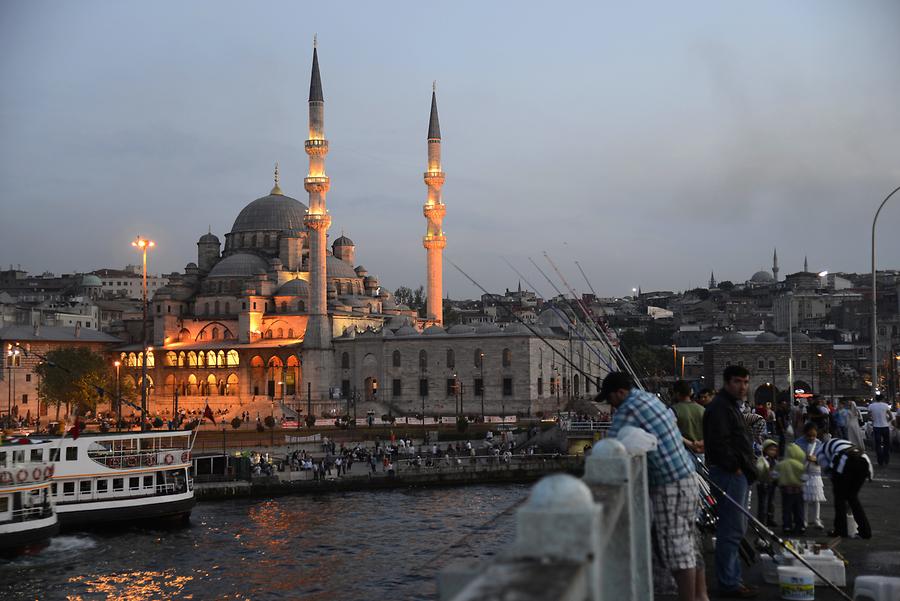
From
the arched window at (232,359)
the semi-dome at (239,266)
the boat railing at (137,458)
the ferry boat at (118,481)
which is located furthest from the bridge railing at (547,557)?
the semi-dome at (239,266)

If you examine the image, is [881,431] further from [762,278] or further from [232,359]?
[762,278]

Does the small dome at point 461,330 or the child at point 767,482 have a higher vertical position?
the small dome at point 461,330

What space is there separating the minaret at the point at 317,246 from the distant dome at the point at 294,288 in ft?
19.2

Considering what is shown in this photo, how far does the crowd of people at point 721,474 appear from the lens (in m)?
5.62

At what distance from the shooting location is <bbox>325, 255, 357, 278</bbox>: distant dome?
69.7 meters

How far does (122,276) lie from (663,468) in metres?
131

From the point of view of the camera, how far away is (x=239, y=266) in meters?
68.7

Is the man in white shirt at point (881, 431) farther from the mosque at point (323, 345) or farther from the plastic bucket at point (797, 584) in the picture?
the mosque at point (323, 345)

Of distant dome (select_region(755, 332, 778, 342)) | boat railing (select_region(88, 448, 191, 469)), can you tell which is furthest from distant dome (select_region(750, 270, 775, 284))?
boat railing (select_region(88, 448, 191, 469))

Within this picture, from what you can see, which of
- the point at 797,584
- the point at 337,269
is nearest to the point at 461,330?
the point at 337,269

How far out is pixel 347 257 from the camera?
75875 mm

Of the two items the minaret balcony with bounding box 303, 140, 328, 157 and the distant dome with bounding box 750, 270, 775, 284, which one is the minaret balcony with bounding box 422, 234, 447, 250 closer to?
the minaret balcony with bounding box 303, 140, 328, 157

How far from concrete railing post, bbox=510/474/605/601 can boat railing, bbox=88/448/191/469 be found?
25.6 metres

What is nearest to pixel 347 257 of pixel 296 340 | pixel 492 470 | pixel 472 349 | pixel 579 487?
pixel 296 340
